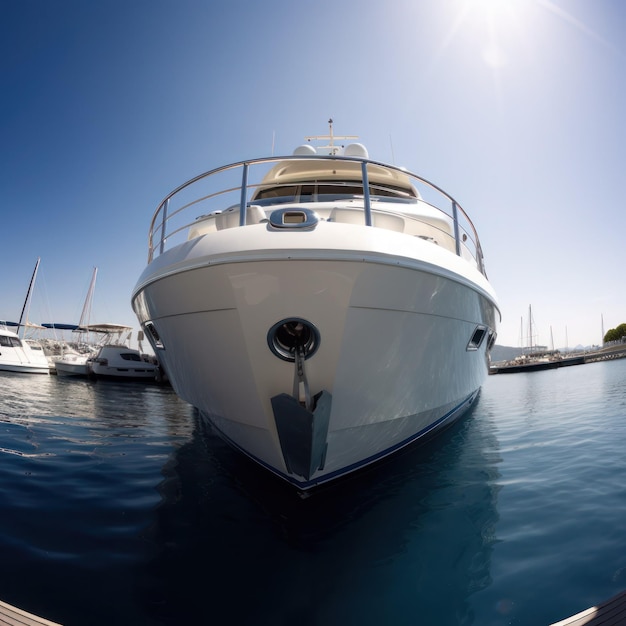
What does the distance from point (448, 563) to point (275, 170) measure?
19.9 feet

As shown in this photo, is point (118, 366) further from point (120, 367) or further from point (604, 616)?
point (604, 616)

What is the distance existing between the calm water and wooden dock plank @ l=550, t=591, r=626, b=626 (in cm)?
28

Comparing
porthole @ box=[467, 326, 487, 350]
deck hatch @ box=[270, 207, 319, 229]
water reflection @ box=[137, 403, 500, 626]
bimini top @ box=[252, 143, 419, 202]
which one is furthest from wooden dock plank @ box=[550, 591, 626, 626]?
bimini top @ box=[252, 143, 419, 202]

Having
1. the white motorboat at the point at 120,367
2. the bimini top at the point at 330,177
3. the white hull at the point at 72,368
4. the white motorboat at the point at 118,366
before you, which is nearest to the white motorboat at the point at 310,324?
the bimini top at the point at 330,177

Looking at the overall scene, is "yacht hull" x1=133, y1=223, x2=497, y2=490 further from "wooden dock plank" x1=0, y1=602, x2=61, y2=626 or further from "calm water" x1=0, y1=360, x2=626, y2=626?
"wooden dock plank" x1=0, y1=602, x2=61, y2=626

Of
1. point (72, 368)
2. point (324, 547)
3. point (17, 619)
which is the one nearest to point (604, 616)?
point (324, 547)

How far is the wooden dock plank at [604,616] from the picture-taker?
1574mm

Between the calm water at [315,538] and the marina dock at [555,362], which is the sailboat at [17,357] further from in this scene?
the marina dock at [555,362]

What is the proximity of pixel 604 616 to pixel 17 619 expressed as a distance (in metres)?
2.66

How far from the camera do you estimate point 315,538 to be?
110 inches

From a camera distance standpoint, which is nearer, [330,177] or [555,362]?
[330,177]

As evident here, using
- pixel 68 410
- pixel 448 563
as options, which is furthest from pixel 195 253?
pixel 68 410

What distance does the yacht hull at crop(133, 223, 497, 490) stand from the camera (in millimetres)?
2697

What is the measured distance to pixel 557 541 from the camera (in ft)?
8.39
